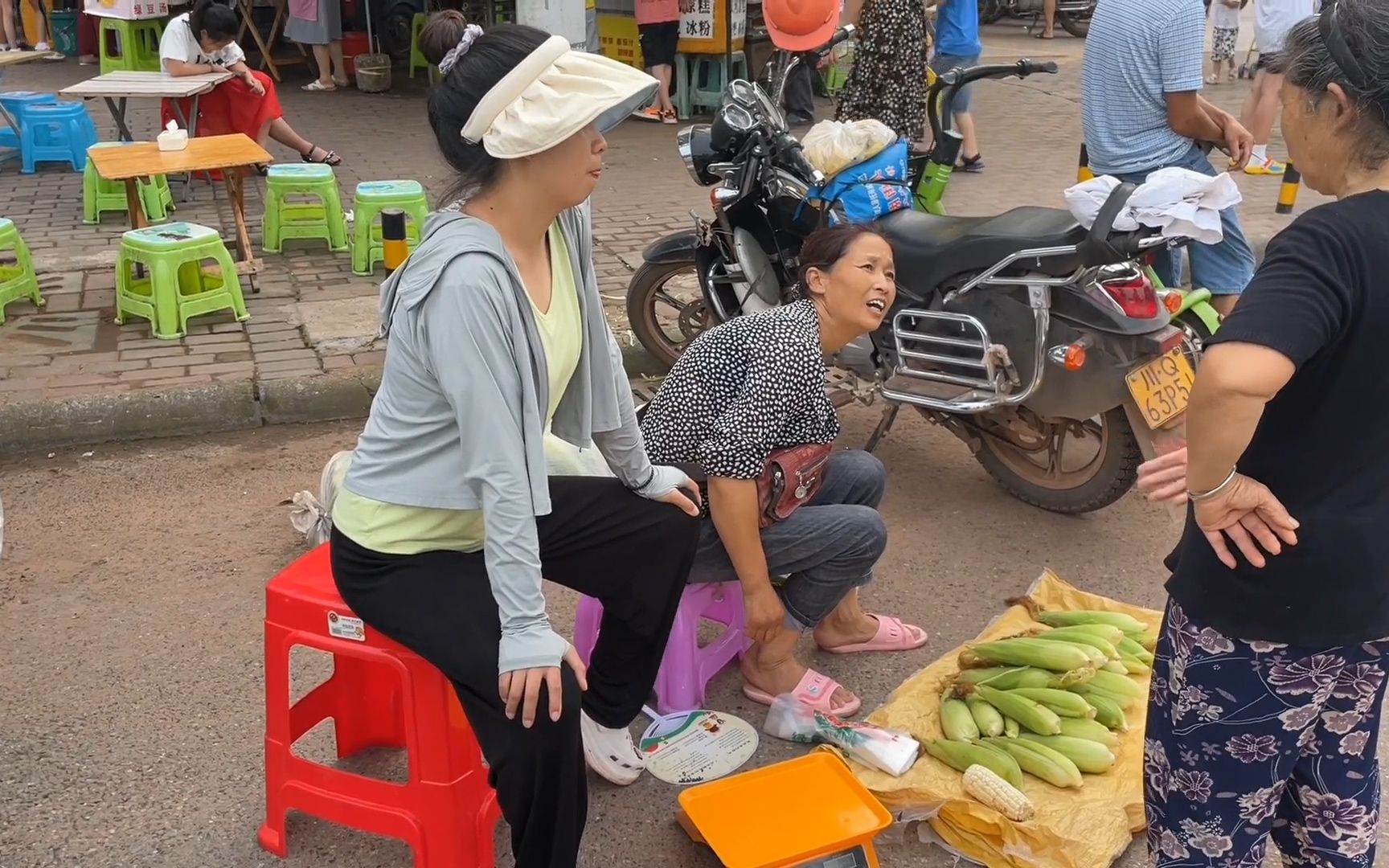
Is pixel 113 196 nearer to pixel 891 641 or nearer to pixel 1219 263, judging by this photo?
pixel 891 641

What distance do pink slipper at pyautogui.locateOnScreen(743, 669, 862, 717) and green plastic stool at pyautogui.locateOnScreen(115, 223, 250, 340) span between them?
3590 mm

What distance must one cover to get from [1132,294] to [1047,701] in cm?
131

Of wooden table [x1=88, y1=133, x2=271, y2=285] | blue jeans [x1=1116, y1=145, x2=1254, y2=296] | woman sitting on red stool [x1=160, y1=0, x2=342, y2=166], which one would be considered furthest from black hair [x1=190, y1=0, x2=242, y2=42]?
blue jeans [x1=1116, y1=145, x2=1254, y2=296]

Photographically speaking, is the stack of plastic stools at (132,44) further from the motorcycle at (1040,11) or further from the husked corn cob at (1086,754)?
the motorcycle at (1040,11)

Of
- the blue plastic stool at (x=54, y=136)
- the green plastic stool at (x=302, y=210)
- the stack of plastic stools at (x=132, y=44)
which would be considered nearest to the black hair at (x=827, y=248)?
the green plastic stool at (x=302, y=210)

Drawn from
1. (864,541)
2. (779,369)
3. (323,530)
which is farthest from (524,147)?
(323,530)

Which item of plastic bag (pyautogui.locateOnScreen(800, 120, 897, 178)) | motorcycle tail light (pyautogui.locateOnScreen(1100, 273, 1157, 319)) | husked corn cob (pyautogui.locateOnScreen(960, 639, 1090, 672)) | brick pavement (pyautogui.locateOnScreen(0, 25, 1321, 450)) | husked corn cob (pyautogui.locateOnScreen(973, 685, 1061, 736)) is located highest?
plastic bag (pyautogui.locateOnScreen(800, 120, 897, 178))

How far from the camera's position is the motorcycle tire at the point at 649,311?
5082mm

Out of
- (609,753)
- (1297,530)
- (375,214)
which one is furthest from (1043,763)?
(375,214)

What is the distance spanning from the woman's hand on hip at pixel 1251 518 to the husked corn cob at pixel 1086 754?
1.08m

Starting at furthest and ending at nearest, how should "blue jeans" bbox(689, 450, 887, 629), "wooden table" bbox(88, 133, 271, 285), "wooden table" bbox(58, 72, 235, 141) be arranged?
1. "wooden table" bbox(58, 72, 235, 141)
2. "wooden table" bbox(88, 133, 271, 285)
3. "blue jeans" bbox(689, 450, 887, 629)

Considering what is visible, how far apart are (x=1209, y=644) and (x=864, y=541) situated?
113 centimetres

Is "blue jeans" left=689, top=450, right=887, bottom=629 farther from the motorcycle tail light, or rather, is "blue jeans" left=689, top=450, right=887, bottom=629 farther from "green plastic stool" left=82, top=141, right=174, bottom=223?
"green plastic stool" left=82, top=141, right=174, bottom=223

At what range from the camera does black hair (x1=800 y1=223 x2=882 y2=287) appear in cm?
307
